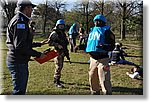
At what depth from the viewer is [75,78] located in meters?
3.30

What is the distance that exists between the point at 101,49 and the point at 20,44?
76cm

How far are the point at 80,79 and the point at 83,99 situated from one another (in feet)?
2.20

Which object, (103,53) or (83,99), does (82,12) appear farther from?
(83,99)

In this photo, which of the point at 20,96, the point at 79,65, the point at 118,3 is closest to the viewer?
the point at 20,96

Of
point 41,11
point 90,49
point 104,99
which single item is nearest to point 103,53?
point 90,49

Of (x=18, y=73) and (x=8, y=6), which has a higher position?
(x=8, y=6)

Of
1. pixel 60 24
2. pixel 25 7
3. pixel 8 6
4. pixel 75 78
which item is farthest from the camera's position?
pixel 75 78

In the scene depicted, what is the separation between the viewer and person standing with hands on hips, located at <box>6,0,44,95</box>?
191 cm

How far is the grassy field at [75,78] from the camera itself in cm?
268

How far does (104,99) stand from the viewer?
250 cm

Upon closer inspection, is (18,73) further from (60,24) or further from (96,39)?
(60,24)

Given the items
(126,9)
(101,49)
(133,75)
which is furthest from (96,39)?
(133,75)

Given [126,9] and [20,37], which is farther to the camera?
[126,9]

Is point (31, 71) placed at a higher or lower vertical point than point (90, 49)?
lower
